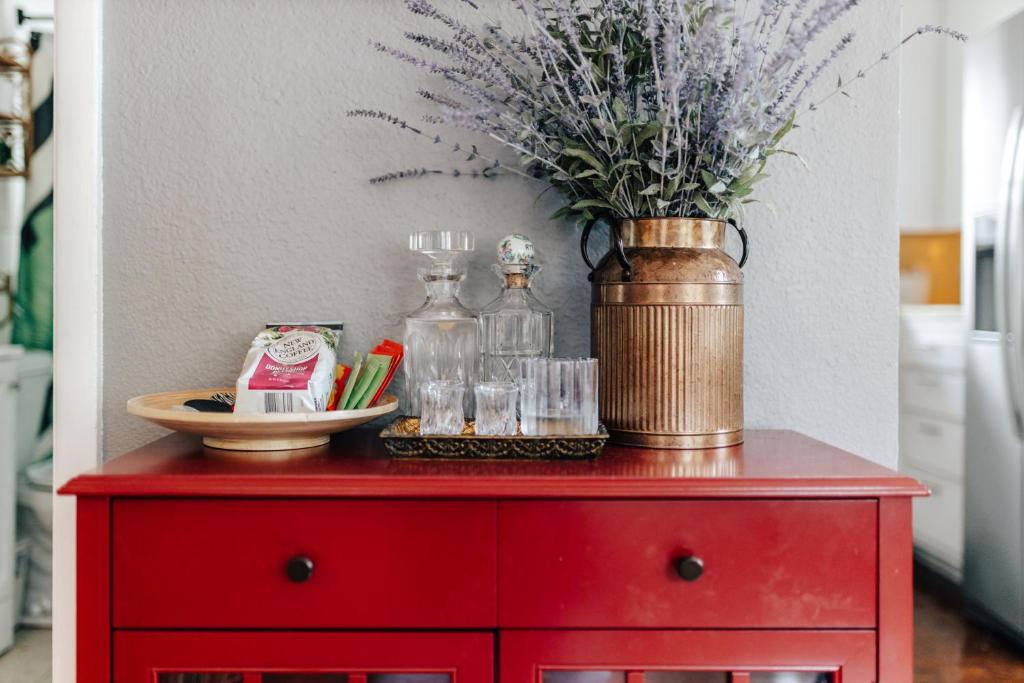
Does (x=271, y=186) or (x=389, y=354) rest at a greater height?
(x=271, y=186)

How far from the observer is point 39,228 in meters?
1.40

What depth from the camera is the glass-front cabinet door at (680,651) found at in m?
0.93

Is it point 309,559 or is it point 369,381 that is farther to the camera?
point 369,381

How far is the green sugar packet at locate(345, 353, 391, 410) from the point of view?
1.18m

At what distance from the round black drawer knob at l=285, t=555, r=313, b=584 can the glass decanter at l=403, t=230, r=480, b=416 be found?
0.35 metres

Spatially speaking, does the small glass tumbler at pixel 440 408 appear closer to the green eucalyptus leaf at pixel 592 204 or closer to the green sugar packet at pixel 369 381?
the green sugar packet at pixel 369 381

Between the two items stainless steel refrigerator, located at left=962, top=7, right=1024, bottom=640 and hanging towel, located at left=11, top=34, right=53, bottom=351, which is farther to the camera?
stainless steel refrigerator, located at left=962, top=7, right=1024, bottom=640

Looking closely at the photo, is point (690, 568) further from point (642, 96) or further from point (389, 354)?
point (642, 96)

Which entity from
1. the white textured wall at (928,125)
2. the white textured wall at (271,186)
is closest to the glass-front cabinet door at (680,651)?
the white textured wall at (271,186)

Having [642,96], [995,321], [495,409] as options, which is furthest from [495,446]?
[995,321]

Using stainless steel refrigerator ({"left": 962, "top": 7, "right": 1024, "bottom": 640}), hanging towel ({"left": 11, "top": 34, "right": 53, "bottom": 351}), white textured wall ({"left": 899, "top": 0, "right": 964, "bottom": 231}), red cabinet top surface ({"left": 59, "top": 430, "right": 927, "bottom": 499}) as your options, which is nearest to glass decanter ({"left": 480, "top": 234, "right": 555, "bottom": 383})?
red cabinet top surface ({"left": 59, "top": 430, "right": 927, "bottom": 499})

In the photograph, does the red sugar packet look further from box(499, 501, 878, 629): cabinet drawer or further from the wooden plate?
box(499, 501, 878, 629): cabinet drawer

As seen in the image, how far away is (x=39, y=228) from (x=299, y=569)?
0.92 metres

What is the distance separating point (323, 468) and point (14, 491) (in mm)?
810
